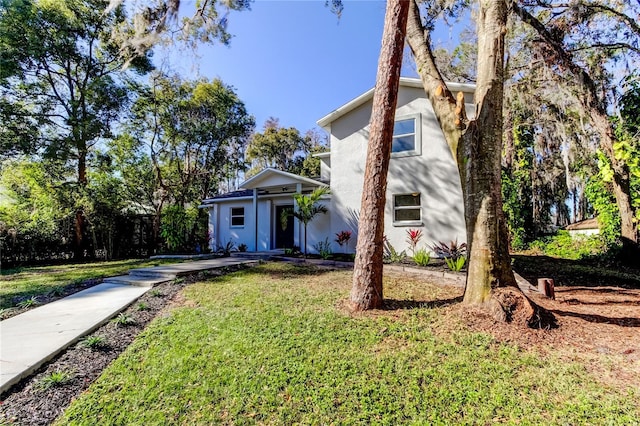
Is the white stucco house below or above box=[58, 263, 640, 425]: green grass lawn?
above

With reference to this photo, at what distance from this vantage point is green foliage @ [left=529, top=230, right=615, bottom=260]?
32.0 ft

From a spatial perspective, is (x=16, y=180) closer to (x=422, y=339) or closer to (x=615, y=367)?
(x=422, y=339)

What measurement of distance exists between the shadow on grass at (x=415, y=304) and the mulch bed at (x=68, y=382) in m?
3.62

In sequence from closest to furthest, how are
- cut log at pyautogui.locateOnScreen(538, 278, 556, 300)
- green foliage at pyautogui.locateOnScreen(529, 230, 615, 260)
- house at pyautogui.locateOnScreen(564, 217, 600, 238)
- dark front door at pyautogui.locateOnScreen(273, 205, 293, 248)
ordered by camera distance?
cut log at pyautogui.locateOnScreen(538, 278, 556, 300), green foliage at pyautogui.locateOnScreen(529, 230, 615, 260), house at pyautogui.locateOnScreen(564, 217, 600, 238), dark front door at pyautogui.locateOnScreen(273, 205, 293, 248)

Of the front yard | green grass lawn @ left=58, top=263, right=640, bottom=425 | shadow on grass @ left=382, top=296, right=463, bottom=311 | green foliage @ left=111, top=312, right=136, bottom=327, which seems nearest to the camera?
green grass lawn @ left=58, top=263, right=640, bottom=425

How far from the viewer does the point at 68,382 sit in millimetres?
2709

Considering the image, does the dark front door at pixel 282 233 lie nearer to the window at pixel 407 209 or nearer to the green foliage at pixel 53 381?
the window at pixel 407 209

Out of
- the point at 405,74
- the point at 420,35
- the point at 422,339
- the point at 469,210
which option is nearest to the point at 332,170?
the point at 405,74

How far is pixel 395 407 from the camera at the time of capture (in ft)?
7.65

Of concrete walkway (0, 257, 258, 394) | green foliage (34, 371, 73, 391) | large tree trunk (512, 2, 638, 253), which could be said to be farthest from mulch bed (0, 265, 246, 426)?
large tree trunk (512, 2, 638, 253)

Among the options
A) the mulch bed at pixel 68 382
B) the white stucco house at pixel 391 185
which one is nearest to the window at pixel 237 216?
the white stucco house at pixel 391 185

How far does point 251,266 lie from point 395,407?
285 inches

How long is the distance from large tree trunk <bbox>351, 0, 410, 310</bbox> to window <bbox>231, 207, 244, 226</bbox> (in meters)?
10.4

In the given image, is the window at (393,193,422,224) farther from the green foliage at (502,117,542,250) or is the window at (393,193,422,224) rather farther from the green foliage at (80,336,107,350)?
the green foliage at (80,336,107,350)
